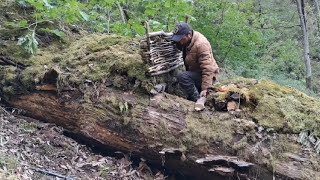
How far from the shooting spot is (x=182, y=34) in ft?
15.8

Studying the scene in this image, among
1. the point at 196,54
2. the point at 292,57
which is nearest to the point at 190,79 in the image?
the point at 196,54

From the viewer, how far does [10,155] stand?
3.97 meters

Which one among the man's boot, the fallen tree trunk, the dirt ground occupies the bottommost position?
the dirt ground

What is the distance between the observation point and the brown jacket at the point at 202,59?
473 centimetres

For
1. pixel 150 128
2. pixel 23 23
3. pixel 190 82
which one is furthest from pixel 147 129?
pixel 23 23

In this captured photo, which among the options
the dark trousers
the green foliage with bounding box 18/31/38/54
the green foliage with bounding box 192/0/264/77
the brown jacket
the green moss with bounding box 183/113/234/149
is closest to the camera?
the green moss with bounding box 183/113/234/149

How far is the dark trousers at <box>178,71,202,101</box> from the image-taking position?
16.0ft

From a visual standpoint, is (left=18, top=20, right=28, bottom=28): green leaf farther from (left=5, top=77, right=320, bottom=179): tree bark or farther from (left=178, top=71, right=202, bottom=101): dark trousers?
(left=178, top=71, right=202, bottom=101): dark trousers

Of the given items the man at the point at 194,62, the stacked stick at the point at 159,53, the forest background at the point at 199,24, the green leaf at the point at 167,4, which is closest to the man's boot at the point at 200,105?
the man at the point at 194,62

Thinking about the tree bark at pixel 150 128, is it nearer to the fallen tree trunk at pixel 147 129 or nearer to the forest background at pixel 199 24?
the fallen tree trunk at pixel 147 129

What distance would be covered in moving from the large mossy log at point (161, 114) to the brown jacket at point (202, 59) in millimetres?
227

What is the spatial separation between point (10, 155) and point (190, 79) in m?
2.41

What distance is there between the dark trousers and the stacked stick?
0.83ft

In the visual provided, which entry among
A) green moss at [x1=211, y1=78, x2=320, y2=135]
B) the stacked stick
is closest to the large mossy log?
green moss at [x1=211, y1=78, x2=320, y2=135]
